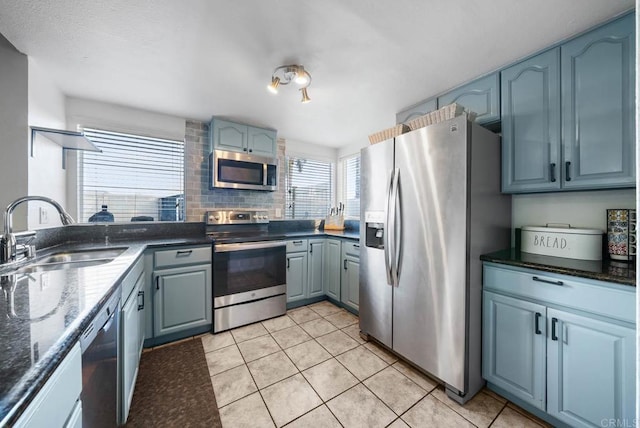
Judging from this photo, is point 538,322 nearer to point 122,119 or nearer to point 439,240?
point 439,240

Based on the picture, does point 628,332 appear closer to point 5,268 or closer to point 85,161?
point 5,268

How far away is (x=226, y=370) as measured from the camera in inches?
70.5

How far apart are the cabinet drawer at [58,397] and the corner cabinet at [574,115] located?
2330 mm

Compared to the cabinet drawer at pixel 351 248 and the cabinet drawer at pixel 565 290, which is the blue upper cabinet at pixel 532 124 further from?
the cabinet drawer at pixel 351 248

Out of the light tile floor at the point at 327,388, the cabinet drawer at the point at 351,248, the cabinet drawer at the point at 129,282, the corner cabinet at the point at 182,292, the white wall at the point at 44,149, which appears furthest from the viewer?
the cabinet drawer at the point at 351,248

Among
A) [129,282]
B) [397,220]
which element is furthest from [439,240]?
[129,282]

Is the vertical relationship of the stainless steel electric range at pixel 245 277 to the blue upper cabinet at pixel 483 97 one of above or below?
below

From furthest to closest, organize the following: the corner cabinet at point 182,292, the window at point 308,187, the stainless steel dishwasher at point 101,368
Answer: the window at point 308,187 → the corner cabinet at point 182,292 → the stainless steel dishwasher at point 101,368

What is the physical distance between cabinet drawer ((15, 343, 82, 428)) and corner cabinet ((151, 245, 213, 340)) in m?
1.51

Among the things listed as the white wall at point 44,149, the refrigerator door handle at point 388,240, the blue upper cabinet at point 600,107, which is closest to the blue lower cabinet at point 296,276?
the refrigerator door handle at point 388,240

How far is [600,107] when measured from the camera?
1393mm

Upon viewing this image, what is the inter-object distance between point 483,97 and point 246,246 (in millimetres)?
2441

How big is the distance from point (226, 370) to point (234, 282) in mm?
800

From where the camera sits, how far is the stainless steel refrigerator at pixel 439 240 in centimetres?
150
